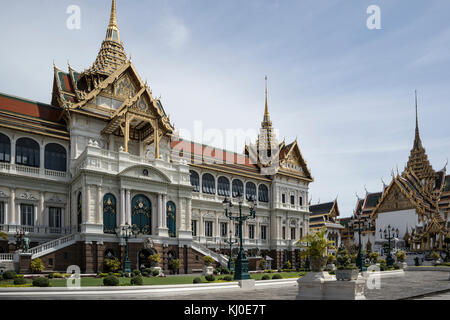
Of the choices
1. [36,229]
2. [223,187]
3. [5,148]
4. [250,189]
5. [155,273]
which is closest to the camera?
[155,273]

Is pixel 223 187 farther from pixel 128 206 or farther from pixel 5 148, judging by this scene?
pixel 5 148

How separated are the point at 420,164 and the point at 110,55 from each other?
66.2 m

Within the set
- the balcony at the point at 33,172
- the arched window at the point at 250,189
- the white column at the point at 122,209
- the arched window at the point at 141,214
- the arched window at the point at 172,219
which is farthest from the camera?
the arched window at the point at 250,189

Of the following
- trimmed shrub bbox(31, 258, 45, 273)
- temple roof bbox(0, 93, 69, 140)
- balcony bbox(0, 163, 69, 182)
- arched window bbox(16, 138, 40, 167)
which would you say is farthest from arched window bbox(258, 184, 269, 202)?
trimmed shrub bbox(31, 258, 45, 273)

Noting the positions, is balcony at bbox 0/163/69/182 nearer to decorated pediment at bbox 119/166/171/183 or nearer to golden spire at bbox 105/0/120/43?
decorated pediment at bbox 119/166/171/183

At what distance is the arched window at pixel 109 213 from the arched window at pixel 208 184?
14005 millimetres

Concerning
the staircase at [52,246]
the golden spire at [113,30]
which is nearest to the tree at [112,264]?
the staircase at [52,246]

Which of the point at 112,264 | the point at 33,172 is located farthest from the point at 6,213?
the point at 112,264

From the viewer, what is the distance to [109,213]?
35125 mm

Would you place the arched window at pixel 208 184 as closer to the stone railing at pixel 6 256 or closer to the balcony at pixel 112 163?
the balcony at pixel 112 163

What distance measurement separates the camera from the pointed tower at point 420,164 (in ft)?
273

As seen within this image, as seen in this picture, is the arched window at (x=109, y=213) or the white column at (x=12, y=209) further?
the arched window at (x=109, y=213)

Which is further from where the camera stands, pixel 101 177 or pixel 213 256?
pixel 213 256

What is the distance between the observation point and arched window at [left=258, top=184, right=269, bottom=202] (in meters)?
54.3
